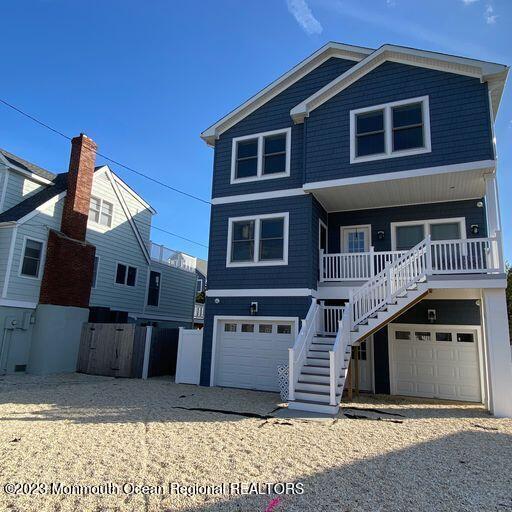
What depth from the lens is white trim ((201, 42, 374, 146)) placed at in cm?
1299

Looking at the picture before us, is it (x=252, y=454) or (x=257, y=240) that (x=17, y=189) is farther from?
(x=252, y=454)

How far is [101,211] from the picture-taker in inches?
725

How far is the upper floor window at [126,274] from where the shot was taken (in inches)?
761

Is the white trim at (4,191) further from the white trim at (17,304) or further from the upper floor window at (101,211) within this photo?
the white trim at (17,304)

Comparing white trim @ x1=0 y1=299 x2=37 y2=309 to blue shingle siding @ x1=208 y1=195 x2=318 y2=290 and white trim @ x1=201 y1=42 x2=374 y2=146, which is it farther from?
white trim @ x1=201 y1=42 x2=374 y2=146

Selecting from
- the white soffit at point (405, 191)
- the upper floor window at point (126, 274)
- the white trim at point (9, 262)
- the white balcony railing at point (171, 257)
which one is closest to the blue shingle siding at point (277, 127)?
the white soffit at point (405, 191)

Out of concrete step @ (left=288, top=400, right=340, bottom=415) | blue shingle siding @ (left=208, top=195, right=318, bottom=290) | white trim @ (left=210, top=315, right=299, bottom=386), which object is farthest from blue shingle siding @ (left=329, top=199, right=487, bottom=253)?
concrete step @ (left=288, top=400, right=340, bottom=415)

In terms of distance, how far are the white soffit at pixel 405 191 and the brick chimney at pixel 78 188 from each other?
395 inches

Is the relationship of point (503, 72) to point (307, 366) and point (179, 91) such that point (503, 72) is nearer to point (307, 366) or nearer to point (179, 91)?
point (307, 366)

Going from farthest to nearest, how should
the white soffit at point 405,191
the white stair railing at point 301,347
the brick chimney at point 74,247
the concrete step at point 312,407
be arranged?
the brick chimney at point 74,247 → the white soffit at point 405,191 → the white stair railing at point 301,347 → the concrete step at point 312,407

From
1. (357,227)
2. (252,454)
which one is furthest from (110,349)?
(252,454)

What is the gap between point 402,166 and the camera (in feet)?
36.8

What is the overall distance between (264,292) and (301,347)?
292cm

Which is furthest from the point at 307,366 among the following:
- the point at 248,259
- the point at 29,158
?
the point at 29,158
